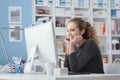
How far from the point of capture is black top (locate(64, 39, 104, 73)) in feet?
7.76

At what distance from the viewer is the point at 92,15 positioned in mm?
5070

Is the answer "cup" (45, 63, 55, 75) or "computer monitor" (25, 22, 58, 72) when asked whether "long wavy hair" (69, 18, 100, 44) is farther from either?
"cup" (45, 63, 55, 75)

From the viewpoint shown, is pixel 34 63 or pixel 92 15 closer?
pixel 34 63

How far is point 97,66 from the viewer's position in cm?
255

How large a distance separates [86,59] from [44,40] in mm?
447

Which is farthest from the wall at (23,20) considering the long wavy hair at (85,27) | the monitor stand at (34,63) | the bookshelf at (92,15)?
the monitor stand at (34,63)

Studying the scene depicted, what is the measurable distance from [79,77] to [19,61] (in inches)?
39.7

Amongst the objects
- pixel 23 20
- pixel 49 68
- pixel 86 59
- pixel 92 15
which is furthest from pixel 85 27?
pixel 23 20

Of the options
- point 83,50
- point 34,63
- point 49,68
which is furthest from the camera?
point 83,50

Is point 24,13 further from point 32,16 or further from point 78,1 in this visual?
point 78,1

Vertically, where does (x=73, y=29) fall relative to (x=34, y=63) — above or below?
above

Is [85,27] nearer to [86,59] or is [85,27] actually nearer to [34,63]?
[86,59]

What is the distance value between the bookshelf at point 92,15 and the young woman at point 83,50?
2.18 m

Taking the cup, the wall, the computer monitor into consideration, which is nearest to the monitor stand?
the computer monitor
